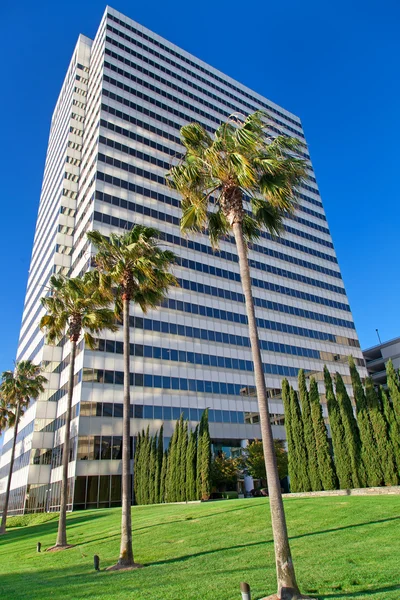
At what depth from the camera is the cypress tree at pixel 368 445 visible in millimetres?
25344

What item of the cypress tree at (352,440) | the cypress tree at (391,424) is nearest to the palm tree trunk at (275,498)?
the cypress tree at (391,424)

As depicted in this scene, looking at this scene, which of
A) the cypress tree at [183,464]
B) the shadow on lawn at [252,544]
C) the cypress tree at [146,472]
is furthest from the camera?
the cypress tree at [146,472]

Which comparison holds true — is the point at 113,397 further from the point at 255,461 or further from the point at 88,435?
the point at 255,461

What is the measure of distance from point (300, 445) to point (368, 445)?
4.88m

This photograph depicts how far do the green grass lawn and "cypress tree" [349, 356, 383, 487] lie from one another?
17.2 ft

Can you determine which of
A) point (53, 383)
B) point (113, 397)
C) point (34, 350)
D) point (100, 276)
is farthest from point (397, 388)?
point (34, 350)

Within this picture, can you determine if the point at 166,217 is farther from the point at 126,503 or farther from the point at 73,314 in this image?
the point at 126,503

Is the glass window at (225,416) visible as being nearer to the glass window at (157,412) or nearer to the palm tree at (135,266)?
the glass window at (157,412)

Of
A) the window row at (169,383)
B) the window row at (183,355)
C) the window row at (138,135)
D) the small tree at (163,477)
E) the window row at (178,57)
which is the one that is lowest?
the small tree at (163,477)

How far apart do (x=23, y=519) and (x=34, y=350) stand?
85.2 ft

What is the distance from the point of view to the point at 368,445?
26172 millimetres

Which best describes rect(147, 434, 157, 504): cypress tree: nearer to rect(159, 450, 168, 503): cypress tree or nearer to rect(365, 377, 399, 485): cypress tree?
rect(159, 450, 168, 503): cypress tree

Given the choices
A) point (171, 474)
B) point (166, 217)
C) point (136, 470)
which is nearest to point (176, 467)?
point (171, 474)

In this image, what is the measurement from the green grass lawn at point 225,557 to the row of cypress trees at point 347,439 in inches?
213
